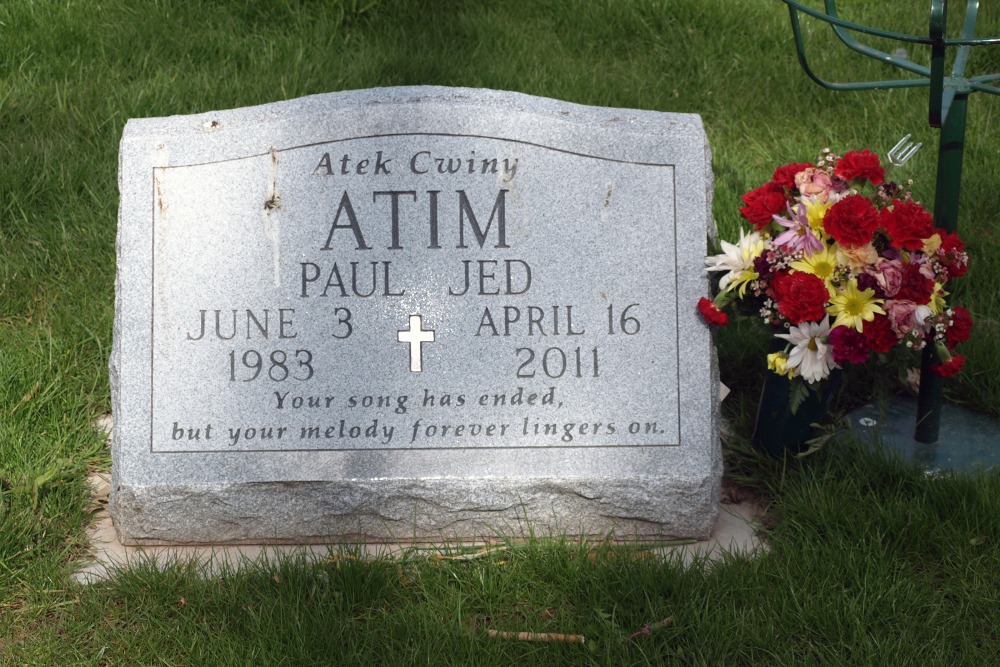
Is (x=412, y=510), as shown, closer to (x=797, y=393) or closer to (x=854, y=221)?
(x=797, y=393)

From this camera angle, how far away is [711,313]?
2.73 metres

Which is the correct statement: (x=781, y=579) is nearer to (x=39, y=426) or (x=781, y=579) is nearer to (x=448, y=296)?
(x=448, y=296)

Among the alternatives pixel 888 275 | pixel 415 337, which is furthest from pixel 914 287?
pixel 415 337

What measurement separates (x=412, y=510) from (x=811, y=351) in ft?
3.64

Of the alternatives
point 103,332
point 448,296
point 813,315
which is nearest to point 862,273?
point 813,315

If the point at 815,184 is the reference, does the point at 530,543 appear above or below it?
below

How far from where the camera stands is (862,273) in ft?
8.82

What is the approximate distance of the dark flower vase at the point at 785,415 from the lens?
9.45ft

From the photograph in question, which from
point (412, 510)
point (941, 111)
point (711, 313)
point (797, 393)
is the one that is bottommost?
point (412, 510)

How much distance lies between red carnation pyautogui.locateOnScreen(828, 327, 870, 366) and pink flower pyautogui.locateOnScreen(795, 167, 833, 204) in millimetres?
355

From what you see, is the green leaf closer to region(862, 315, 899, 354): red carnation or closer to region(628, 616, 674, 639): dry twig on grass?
region(862, 315, 899, 354): red carnation

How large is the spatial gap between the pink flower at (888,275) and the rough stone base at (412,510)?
0.64m

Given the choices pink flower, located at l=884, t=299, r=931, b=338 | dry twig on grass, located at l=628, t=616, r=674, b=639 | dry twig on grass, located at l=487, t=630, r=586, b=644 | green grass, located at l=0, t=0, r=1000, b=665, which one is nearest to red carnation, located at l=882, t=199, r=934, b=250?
pink flower, located at l=884, t=299, r=931, b=338

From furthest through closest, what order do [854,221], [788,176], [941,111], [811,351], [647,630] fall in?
1. [788,176]
2. [811,351]
3. [854,221]
4. [941,111]
5. [647,630]
